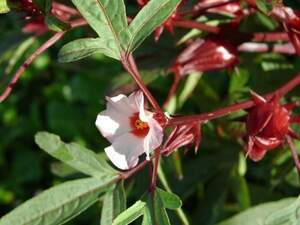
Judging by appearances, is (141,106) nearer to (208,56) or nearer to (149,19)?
(149,19)

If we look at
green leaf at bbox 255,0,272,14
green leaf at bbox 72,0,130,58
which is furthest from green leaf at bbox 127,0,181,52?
green leaf at bbox 255,0,272,14

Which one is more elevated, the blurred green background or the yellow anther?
the yellow anther

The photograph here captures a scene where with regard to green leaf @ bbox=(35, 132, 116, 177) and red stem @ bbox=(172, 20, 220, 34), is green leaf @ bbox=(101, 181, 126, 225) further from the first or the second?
red stem @ bbox=(172, 20, 220, 34)

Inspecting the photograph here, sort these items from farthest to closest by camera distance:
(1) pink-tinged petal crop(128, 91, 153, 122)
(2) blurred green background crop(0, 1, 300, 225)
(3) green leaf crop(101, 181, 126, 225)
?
(2) blurred green background crop(0, 1, 300, 225) → (3) green leaf crop(101, 181, 126, 225) → (1) pink-tinged petal crop(128, 91, 153, 122)

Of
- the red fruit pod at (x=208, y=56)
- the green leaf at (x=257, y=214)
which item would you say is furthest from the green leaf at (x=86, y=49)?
the green leaf at (x=257, y=214)

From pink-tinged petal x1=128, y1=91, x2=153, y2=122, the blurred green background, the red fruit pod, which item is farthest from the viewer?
the blurred green background

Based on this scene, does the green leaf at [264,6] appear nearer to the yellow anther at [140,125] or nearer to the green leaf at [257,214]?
the yellow anther at [140,125]

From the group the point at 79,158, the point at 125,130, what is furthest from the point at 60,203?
the point at 125,130
